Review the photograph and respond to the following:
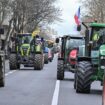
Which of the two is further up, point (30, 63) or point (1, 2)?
point (1, 2)

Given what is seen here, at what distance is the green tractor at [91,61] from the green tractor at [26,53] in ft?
58.4

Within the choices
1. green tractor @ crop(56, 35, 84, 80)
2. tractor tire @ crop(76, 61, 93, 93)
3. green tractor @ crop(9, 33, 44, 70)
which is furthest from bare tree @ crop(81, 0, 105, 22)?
tractor tire @ crop(76, 61, 93, 93)

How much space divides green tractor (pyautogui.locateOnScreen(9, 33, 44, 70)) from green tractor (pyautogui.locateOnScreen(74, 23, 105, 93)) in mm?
17812

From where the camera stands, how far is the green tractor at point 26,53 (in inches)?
1447

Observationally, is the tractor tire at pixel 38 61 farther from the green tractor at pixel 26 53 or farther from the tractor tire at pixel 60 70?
the tractor tire at pixel 60 70

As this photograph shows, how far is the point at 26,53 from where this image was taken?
37656 millimetres

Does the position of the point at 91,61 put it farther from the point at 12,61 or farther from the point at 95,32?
the point at 12,61

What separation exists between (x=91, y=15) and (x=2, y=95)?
7678cm

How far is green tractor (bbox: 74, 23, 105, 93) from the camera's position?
17438mm

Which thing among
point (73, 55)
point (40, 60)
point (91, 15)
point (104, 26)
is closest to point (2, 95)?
point (104, 26)

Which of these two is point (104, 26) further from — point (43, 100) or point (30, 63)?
point (30, 63)

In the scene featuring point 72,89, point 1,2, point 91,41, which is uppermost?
point 1,2

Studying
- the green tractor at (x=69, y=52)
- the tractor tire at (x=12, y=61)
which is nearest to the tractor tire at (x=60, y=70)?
the green tractor at (x=69, y=52)

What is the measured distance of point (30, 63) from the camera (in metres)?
37.5
